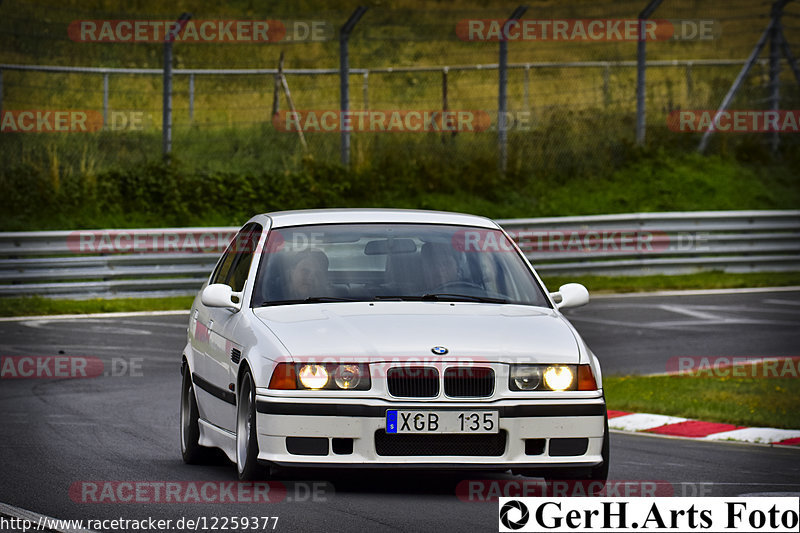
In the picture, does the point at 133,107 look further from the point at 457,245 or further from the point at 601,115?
the point at 457,245

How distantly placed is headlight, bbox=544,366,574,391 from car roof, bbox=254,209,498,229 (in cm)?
176

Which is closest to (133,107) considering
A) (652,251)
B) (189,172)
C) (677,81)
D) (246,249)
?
(189,172)

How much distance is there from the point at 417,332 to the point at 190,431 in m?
2.31

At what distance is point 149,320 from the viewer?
20609 mm

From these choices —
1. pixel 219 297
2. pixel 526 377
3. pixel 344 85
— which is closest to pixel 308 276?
pixel 219 297

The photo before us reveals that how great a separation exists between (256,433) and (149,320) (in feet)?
41.6

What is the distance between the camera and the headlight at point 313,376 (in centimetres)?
809

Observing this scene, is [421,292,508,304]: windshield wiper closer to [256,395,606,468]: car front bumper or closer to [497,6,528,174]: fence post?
[256,395,606,468]: car front bumper

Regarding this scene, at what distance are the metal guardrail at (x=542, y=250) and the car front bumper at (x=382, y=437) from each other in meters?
14.9

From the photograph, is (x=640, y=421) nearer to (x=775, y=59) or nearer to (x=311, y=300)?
(x=311, y=300)

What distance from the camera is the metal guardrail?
22531 millimetres

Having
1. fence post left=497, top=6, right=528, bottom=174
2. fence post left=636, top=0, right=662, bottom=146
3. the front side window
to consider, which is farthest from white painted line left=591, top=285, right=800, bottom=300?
the front side window

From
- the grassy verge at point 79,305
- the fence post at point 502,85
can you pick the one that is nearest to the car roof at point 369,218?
the grassy verge at point 79,305

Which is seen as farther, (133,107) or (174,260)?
(133,107)
